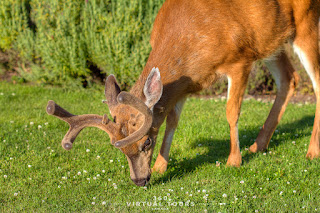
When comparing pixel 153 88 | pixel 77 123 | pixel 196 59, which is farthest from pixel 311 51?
pixel 77 123

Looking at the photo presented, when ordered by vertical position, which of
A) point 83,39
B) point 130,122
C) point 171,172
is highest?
point 130,122

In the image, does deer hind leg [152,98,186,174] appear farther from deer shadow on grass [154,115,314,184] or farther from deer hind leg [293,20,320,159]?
deer hind leg [293,20,320,159]

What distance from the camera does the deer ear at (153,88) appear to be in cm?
454

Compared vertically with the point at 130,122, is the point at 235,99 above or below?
below

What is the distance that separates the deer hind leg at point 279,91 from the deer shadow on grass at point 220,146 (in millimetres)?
244

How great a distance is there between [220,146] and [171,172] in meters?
1.36

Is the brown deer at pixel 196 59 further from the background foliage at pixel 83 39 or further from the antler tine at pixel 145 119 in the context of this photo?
the background foliage at pixel 83 39

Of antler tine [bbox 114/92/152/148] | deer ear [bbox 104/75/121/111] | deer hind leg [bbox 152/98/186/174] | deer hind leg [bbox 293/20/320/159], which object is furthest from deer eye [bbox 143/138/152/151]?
deer hind leg [bbox 293/20/320/159]

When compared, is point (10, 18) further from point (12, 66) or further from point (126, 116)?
point (126, 116)

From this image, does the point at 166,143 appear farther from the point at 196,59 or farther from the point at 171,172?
the point at 196,59

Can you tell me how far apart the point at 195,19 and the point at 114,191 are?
2.31 metres

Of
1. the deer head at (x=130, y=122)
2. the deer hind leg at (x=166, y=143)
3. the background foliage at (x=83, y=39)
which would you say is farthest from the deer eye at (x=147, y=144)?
the background foliage at (x=83, y=39)

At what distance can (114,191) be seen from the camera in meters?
4.97

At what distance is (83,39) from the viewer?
10.1 meters
